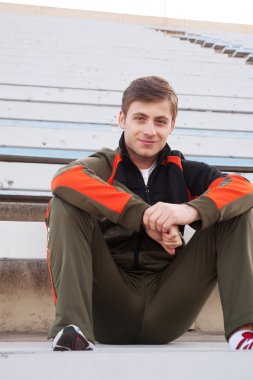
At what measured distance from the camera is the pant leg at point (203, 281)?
0.82 m

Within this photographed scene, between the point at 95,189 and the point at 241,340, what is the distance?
12.0 inches

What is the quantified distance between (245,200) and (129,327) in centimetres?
29

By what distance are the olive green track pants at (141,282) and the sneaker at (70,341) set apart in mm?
28

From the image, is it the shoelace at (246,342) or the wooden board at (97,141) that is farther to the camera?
the wooden board at (97,141)

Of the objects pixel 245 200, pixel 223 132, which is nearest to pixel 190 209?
pixel 245 200

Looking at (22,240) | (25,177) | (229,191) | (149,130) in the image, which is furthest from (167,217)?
(25,177)

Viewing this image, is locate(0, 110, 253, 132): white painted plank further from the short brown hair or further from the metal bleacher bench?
the short brown hair

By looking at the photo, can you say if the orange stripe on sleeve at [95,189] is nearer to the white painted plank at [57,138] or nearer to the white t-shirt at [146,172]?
the white t-shirt at [146,172]

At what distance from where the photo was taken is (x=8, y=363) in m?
0.58

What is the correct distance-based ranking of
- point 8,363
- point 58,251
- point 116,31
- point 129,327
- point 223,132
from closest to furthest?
point 8,363 < point 58,251 < point 129,327 < point 223,132 < point 116,31

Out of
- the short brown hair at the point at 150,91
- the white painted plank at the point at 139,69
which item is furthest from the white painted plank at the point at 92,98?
the short brown hair at the point at 150,91

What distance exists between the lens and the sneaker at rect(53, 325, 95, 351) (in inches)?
28.1

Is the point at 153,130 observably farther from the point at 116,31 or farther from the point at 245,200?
the point at 116,31

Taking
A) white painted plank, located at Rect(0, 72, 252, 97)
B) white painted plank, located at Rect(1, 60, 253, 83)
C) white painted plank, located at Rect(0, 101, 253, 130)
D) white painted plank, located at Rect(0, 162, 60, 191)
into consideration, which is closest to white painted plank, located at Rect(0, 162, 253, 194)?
white painted plank, located at Rect(0, 162, 60, 191)
